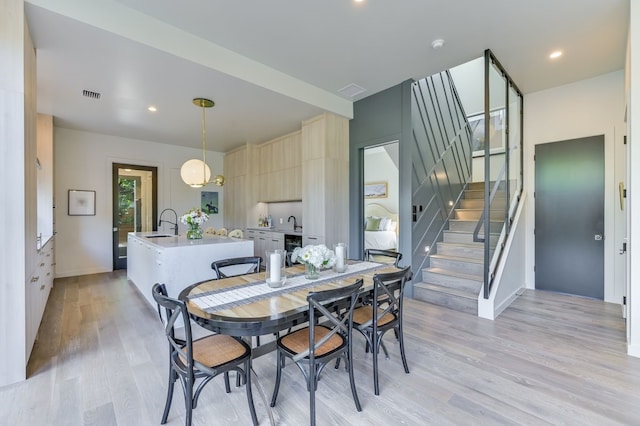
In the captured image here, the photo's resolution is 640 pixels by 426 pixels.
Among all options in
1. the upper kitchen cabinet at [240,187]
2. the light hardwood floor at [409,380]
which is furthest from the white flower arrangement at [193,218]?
the upper kitchen cabinet at [240,187]

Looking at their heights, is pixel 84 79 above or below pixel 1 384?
above

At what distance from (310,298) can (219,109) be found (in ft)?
13.4

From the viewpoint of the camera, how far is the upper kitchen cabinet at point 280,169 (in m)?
5.86

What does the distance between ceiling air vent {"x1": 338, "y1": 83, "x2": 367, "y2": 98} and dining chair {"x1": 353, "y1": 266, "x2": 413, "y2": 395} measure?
3.19 m

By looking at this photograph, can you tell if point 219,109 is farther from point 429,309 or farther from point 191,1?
point 429,309

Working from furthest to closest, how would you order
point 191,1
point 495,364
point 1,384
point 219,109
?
point 219,109
point 191,1
point 495,364
point 1,384

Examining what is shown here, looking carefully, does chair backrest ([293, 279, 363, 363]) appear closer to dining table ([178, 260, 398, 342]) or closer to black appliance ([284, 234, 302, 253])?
dining table ([178, 260, 398, 342])

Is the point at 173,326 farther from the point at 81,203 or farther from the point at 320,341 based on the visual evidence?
the point at 81,203

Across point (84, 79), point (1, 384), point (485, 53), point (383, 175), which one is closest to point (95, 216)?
point (84, 79)

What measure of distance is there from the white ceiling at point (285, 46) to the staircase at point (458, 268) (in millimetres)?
2012

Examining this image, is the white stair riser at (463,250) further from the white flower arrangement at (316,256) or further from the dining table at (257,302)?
the white flower arrangement at (316,256)

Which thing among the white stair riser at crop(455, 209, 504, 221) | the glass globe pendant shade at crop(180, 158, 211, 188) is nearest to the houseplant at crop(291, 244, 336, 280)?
the glass globe pendant shade at crop(180, 158, 211, 188)

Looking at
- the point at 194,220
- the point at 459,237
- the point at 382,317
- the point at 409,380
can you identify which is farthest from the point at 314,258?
the point at 459,237

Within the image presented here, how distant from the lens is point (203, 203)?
7.65 meters
